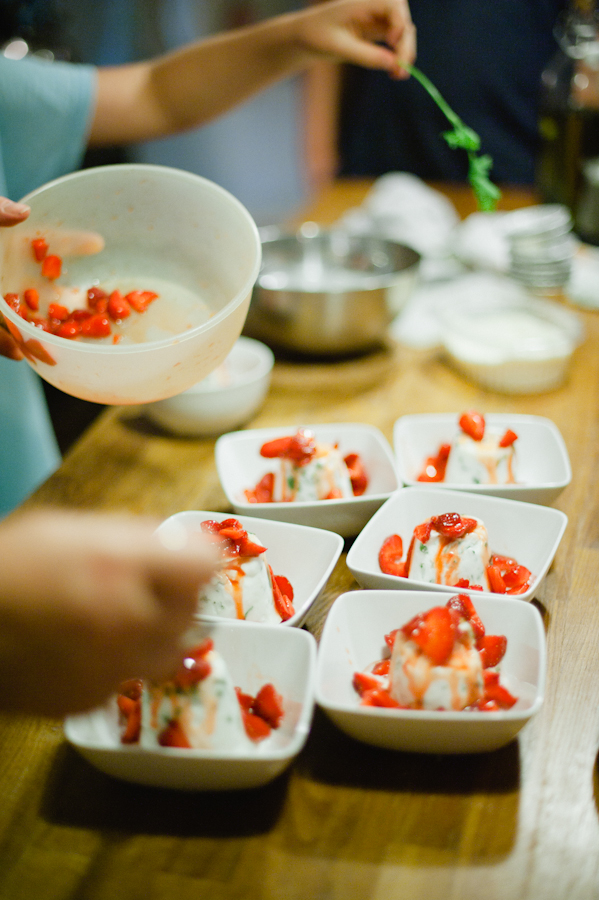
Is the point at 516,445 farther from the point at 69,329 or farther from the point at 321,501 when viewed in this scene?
the point at 69,329

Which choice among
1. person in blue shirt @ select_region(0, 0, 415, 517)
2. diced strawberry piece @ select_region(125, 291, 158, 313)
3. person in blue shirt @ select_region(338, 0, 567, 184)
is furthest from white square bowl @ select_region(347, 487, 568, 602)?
person in blue shirt @ select_region(338, 0, 567, 184)

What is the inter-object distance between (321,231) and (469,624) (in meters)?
1.55

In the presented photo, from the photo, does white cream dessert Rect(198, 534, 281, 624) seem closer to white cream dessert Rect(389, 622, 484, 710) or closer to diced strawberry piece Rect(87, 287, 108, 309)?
white cream dessert Rect(389, 622, 484, 710)

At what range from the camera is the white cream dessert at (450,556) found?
1.01 meters

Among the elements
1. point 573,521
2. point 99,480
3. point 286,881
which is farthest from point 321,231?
point 286,881

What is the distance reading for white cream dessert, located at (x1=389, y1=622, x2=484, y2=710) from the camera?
0.79m

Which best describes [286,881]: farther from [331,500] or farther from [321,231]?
[321,231]

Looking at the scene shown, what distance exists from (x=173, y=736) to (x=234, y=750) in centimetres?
7

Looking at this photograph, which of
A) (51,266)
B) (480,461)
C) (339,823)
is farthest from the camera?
(480,461)

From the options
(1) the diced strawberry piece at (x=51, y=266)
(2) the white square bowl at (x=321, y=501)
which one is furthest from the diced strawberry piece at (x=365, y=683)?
(1) the diced strawberry piece at (x=51, y=266)

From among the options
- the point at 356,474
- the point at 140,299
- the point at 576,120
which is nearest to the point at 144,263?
the point at 140,299

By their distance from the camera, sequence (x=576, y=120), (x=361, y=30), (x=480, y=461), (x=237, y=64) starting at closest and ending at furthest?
(x=480, y=461) < (x=361, y=30) < (x=237, y=64) < (x=576, y=120)

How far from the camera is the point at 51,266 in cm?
111

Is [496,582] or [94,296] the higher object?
[94,296]
